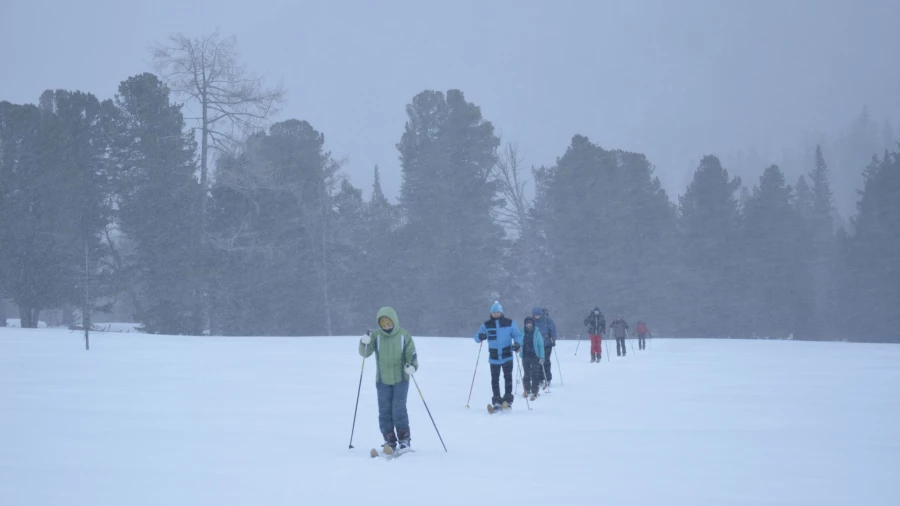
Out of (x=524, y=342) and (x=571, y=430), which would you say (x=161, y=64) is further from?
(x=571, y=430)

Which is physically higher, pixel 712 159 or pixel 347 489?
pixel 712 159

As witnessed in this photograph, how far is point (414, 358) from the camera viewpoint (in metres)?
10.7

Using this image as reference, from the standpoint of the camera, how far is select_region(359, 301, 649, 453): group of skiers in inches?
416

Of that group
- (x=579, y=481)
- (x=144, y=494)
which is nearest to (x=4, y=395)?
(x=144, y=494)

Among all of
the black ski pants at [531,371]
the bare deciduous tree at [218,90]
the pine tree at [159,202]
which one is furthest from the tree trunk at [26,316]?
the black ski pants at [531,371]

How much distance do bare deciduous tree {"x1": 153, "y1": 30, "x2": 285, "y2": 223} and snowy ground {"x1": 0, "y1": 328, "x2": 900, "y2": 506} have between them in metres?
16.9

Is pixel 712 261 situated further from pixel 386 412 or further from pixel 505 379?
pixel 386 412

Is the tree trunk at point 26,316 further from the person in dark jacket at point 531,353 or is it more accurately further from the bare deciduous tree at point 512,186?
the bare deciduous tree at point 512,186

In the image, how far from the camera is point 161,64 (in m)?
36.5

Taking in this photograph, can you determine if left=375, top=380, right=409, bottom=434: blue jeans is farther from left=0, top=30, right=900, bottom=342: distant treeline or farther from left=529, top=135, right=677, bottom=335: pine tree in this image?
left=529, top=135, right=677, bottom=335: pine tree

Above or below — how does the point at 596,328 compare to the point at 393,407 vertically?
above

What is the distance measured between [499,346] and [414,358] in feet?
13.6

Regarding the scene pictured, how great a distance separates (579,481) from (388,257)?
158 feet

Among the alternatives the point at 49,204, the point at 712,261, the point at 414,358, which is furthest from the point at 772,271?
the point at 414,358
